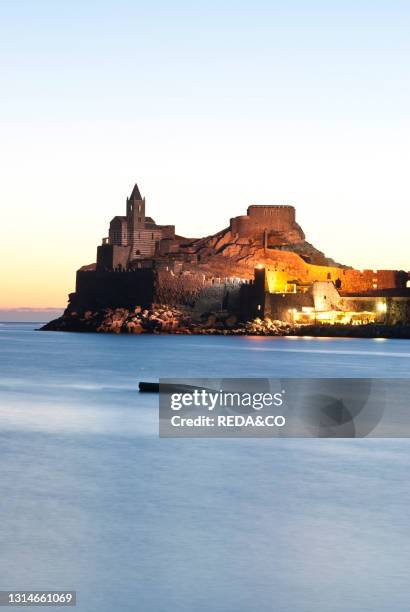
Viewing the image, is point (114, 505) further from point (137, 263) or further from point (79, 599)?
point (137, 263)

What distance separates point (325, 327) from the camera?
6022 centimetres

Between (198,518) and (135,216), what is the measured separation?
214 ft

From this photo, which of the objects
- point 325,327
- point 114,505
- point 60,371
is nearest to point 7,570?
point 114,505

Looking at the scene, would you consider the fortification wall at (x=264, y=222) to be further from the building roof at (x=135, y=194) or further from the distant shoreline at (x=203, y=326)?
the distant shoreline at (x=203, y=326)

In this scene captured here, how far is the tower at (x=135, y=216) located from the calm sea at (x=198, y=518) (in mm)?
56014

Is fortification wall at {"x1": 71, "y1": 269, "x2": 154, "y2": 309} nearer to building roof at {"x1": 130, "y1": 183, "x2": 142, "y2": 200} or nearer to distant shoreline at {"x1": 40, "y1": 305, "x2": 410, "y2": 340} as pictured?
distant shoreline at {"x1": 40, "y1": 305, "x2": 410, "y2": 340}

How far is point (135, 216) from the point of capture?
73.2 meters

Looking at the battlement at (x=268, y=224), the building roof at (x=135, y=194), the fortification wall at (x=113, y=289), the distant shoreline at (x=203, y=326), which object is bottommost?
the distant shoreline at (x=203, y=326)

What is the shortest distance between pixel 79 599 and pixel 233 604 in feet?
3.03

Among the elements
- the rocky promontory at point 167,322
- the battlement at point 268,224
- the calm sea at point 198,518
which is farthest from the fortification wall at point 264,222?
the calm sea at point 198,518

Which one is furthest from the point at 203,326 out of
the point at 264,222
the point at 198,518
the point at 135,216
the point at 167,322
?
the point at 198,518

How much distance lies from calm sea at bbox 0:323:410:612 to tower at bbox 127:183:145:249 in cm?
5601

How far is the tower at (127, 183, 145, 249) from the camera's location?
72.6 metres

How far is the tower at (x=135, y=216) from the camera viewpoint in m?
72.6
